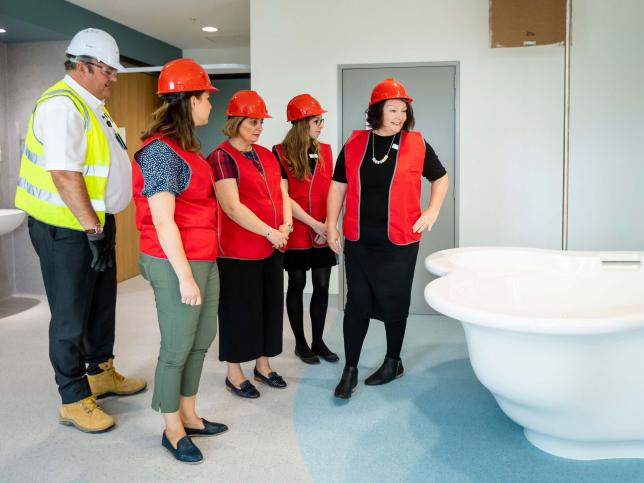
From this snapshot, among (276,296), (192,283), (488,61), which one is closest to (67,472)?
(192,283)

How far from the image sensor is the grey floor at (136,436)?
2.20m

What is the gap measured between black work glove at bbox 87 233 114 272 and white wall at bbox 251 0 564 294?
234 cm

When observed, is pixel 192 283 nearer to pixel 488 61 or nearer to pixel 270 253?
pixel 270 253

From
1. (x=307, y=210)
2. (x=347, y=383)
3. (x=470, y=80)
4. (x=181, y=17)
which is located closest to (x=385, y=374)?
(x=347, y=383)

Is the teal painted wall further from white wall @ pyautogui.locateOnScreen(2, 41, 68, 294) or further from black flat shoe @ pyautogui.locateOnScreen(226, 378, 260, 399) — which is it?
black flat shoe @ pyautogui.locateOnScreen(226, 378, 260, 399)

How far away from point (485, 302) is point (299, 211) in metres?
1.05

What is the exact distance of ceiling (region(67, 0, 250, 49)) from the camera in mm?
4781

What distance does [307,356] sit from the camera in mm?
3412

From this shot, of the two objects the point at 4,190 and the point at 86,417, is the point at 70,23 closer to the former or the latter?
the point at 4,190

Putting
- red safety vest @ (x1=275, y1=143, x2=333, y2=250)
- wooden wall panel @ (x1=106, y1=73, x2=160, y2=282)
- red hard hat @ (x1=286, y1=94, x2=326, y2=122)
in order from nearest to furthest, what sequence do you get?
red hard hat @ (x1=286, y1=94, x2=326, y2=122)
red safety vest @ (x1=275, y1=143, x2=333, y2=250)
wooden wall panel @ (x1=106, y1=73, x2=160, y2=282)

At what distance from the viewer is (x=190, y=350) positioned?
2.29m

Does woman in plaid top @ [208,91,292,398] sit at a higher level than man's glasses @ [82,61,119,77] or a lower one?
lower

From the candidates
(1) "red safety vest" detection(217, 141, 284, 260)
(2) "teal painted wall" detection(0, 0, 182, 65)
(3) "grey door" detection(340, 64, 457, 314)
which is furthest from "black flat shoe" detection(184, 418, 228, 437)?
(2) "teal painted wall" detection(0, 0, 182, 65)

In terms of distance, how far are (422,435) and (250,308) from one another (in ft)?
2.96
